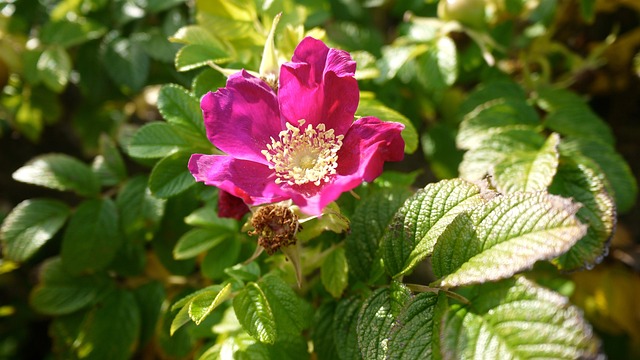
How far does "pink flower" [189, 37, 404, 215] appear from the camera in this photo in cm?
93

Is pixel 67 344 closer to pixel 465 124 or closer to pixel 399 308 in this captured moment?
pixel 399 308

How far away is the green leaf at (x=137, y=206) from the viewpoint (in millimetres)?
1346

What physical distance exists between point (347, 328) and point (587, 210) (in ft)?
1.67

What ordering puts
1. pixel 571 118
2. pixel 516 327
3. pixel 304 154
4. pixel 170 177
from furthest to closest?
1. pixel 571 118
2. pixel 170 177
3. pixel 304 154
4. pixel 516 327

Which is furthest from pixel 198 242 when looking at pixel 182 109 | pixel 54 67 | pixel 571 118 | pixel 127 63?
pixel 571 118

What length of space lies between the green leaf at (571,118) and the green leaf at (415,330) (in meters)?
0.70

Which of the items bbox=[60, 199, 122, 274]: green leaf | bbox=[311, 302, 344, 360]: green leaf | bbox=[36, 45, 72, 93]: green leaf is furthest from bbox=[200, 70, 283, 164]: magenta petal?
bbox=[36, 45, 72, 93]: green leaf

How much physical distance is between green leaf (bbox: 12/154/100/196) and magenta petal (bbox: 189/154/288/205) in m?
0.64

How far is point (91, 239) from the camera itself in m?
1.38

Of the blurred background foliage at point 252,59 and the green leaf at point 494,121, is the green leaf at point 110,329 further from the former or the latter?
the green leaf at point 494,121

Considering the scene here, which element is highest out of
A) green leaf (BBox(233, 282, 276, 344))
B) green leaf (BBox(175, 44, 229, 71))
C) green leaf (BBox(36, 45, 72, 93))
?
green leaf (BBox(175, 44, 229, 71))

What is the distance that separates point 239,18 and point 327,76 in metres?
0.39

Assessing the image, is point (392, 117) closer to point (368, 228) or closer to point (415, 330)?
point (368, 228)

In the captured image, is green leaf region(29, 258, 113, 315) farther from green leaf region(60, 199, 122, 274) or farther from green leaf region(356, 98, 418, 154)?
green leaf region(356, 98, 418, 154)
